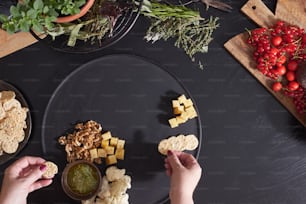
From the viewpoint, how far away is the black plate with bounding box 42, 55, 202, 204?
1258 mm

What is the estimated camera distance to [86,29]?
1188 mm

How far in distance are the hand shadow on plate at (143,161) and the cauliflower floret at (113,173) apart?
0.03 metres

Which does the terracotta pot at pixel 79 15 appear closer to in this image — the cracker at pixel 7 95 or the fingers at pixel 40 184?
the cracker at pixel 7 95

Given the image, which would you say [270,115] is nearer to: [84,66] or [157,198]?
[157,198]

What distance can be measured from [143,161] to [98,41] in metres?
0.33

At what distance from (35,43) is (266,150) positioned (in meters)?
0.68

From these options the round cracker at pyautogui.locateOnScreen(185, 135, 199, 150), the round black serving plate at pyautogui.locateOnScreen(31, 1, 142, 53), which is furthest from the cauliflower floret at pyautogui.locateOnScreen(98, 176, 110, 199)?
the round black serving plate at pyautogui.locateOnScreen(31, 1, 142, 53)

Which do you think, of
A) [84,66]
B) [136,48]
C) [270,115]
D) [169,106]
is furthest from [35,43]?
[270,115]

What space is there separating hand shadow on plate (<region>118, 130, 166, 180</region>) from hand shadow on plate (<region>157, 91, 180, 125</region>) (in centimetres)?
7

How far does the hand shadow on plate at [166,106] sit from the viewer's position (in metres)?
1.27

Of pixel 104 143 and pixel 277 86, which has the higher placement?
pixel 277 86

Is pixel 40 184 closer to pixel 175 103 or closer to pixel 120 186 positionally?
pixel 120 186

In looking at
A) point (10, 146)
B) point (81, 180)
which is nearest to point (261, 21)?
point (81, 180)

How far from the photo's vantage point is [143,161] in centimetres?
126
